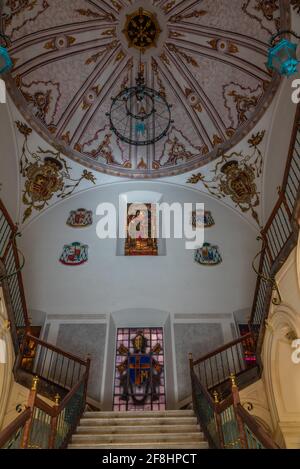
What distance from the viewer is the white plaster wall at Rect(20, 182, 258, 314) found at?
10539mm

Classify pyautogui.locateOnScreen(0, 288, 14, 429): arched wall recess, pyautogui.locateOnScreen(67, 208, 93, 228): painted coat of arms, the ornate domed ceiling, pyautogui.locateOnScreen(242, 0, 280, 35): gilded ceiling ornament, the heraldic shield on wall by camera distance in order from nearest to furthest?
pyautogui.locateOnScreen(0, 288, 14, 429): arched wall recess, the heraldic shield on wall, pyautogui.locateOnScreen(242, 0, 280, 35): gilded ceiling ornament, the ornate domed ceiling, pyautogui.locateOnScreen(67, 208, 93, 228): painted coat of arms

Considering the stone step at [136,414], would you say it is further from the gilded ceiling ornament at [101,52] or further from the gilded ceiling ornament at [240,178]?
the gilded ceiling ornament at [101,52]

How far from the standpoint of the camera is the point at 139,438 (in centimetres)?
596

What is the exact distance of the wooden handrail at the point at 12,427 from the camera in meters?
3.93

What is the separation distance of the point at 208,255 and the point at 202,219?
1.59 metres

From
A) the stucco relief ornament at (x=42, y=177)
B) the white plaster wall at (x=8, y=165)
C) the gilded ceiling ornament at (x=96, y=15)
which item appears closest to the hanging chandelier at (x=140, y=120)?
the gilded ceiling ornament at (x=96, y=15)

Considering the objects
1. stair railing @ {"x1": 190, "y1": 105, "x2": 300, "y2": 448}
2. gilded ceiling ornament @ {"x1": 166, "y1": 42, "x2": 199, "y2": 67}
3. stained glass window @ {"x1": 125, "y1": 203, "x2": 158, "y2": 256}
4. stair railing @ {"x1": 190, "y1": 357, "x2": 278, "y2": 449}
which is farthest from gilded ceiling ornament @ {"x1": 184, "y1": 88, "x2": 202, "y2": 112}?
stair railing @ {"x1": 190, "y1": 357, "x2": 278, "y2": 449}

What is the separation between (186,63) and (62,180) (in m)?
5.58

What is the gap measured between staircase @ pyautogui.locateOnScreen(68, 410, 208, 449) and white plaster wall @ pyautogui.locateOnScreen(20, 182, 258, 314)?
3.57m

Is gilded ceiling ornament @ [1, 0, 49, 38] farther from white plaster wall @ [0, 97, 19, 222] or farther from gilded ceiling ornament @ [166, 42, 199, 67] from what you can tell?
gilded ceiling ornament @ [166, 42, 199, 67]

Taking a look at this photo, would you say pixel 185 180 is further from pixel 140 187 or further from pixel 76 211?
pixel 76 211

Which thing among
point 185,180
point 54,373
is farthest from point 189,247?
point 54,373

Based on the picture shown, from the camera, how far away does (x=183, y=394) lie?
8789 millimetres

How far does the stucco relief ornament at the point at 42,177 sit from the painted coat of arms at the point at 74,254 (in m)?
1.79
